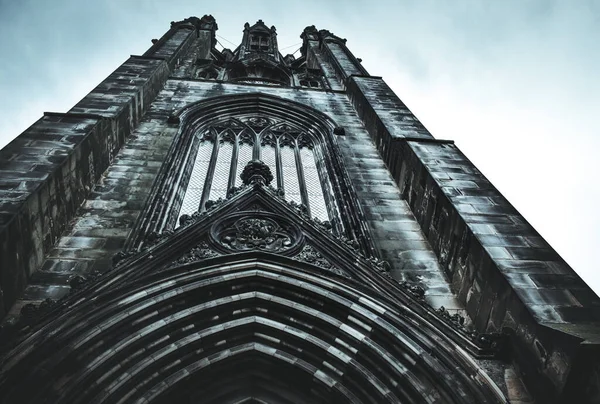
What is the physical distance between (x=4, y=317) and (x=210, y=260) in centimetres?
227

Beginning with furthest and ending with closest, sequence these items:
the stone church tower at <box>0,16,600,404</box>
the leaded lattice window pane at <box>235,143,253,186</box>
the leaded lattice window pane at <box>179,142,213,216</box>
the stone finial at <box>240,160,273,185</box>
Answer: the leaded lattice window pane at <box>235,143,253,186</box> < the leaded lattice window pane at <box>179,142,213,216</box> < the stone finial at <box>240,160,273,185</box> < the stone church tower at <box>0,16,600,404</box>

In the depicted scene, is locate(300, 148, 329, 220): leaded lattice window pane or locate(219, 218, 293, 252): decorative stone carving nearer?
locate(219, 218, 293, 252): decorative stone carving

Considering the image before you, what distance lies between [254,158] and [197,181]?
1.67 m

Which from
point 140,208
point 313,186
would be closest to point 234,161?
point 313,186

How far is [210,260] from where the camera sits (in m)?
6.49

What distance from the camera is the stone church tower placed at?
5.16 meters

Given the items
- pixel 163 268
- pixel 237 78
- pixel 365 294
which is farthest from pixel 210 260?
pixel 237 78

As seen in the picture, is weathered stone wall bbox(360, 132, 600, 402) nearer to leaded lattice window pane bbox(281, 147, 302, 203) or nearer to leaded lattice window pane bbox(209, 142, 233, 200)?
leaded lattice window pane bbox(281, 147, 302, 203)

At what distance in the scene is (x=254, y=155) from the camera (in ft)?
38.6

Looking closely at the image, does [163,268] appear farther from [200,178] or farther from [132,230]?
[200,178]

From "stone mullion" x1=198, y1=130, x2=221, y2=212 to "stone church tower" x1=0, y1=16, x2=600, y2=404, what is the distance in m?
0.08

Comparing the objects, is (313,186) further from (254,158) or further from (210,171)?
(210,171)

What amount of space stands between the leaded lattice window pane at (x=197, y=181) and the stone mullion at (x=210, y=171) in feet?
0.22

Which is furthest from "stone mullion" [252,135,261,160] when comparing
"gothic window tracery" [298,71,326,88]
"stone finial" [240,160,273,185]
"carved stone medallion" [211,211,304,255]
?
"gothic window tracery" [298,71,326,88]
